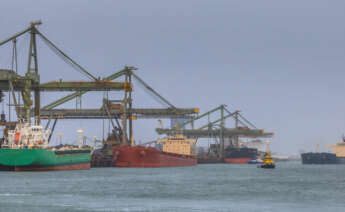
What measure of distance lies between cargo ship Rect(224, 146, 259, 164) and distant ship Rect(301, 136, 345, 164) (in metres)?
15.3

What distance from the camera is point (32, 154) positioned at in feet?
239

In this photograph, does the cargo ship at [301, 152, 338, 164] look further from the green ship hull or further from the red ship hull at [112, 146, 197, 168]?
the green ship hull

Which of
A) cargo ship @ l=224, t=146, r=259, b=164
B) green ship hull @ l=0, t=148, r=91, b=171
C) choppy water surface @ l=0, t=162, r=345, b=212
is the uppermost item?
cargo ship @ l=224, t=146, r=259, b=164

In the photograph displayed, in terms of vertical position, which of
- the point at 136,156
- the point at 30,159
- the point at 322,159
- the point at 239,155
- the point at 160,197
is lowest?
the point at 160,197

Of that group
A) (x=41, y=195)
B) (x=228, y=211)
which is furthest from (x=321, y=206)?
(x=41, y=195)

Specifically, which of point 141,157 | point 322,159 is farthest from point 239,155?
point 141,157

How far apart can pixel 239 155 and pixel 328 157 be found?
24199mm

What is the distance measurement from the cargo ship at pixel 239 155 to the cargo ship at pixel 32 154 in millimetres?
100371

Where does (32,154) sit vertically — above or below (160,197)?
above

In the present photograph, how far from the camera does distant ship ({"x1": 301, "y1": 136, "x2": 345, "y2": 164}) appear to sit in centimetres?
18338

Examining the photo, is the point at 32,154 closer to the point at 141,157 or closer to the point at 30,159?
the point at 30,159

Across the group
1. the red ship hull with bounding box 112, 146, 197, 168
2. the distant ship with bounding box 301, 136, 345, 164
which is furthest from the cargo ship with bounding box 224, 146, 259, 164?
the red ship hull with bounding box 112, 146, 197, 168

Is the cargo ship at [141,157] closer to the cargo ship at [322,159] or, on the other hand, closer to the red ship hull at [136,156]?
the red ship hull at [136,156]

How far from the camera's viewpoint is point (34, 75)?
87000 mm
